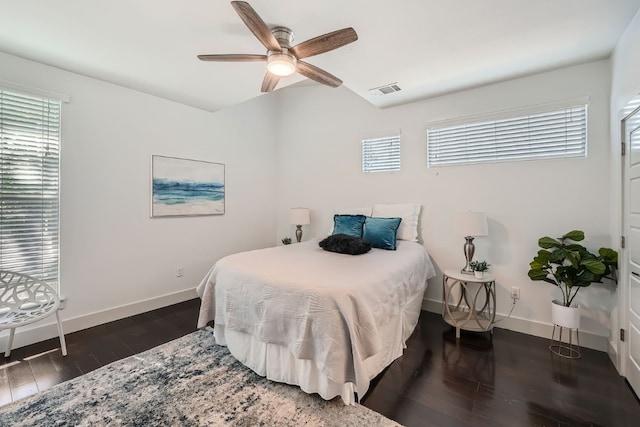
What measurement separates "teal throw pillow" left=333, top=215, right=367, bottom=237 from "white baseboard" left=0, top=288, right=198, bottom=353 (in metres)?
1.97

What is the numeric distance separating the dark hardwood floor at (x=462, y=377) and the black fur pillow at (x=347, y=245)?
0.98 m

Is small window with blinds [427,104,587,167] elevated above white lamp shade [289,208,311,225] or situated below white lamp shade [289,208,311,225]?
above

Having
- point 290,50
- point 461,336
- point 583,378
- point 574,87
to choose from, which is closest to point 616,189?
point 574,87

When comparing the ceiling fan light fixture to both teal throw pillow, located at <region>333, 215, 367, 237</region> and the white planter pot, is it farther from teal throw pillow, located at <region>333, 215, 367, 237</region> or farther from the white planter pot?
the white planter pot

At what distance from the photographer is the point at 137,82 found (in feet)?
9.75

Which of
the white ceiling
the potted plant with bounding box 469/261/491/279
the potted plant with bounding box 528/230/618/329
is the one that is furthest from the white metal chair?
the potted plant with bounding box 528/230/618/329

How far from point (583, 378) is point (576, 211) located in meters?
1.42

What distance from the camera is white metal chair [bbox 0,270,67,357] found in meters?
2.16

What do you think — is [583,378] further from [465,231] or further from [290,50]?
[290,50]

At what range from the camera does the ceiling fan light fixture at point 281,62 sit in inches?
77.8

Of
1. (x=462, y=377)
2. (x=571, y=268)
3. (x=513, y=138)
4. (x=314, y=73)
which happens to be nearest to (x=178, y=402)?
(x=462, y=377)

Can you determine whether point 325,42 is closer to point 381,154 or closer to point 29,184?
point 381,154

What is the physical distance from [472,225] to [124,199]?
3771mm

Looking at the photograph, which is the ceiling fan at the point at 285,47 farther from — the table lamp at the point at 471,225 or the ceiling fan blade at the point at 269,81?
the table lamp at the point at 471,225
